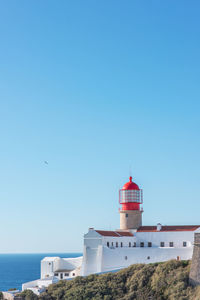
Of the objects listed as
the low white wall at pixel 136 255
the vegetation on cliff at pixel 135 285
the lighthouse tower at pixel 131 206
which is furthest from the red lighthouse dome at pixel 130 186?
the vegetation on cliff at pixel 135 285

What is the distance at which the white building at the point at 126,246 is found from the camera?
35.2 m

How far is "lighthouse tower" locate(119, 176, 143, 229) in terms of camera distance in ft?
127

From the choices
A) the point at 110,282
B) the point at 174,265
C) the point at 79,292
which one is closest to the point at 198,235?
the point at 174,265

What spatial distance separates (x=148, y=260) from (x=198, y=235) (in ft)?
22.2

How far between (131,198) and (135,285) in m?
9.75

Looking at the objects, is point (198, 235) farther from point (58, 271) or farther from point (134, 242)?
point (58, 271)

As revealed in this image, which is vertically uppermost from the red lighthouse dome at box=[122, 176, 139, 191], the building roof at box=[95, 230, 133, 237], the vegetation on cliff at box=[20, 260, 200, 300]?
the red lighthouse dome at box=[122, 176, 139, 191]

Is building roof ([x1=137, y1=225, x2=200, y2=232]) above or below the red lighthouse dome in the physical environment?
below

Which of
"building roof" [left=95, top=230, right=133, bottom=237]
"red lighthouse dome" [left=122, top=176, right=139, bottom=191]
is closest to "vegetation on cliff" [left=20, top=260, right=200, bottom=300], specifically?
"building roof" [left=95, top=230, right=133, bottom=237]

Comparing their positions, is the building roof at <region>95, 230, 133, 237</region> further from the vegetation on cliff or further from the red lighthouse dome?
the vegetation on cliff

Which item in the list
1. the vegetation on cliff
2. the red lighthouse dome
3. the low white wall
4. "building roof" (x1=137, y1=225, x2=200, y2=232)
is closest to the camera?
the vegetation on cliff

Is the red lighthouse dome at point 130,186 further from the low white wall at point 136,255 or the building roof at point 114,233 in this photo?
the low white wall at point 136,255

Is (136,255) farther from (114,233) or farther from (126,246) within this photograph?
(114,233)

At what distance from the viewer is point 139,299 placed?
29.4 m
